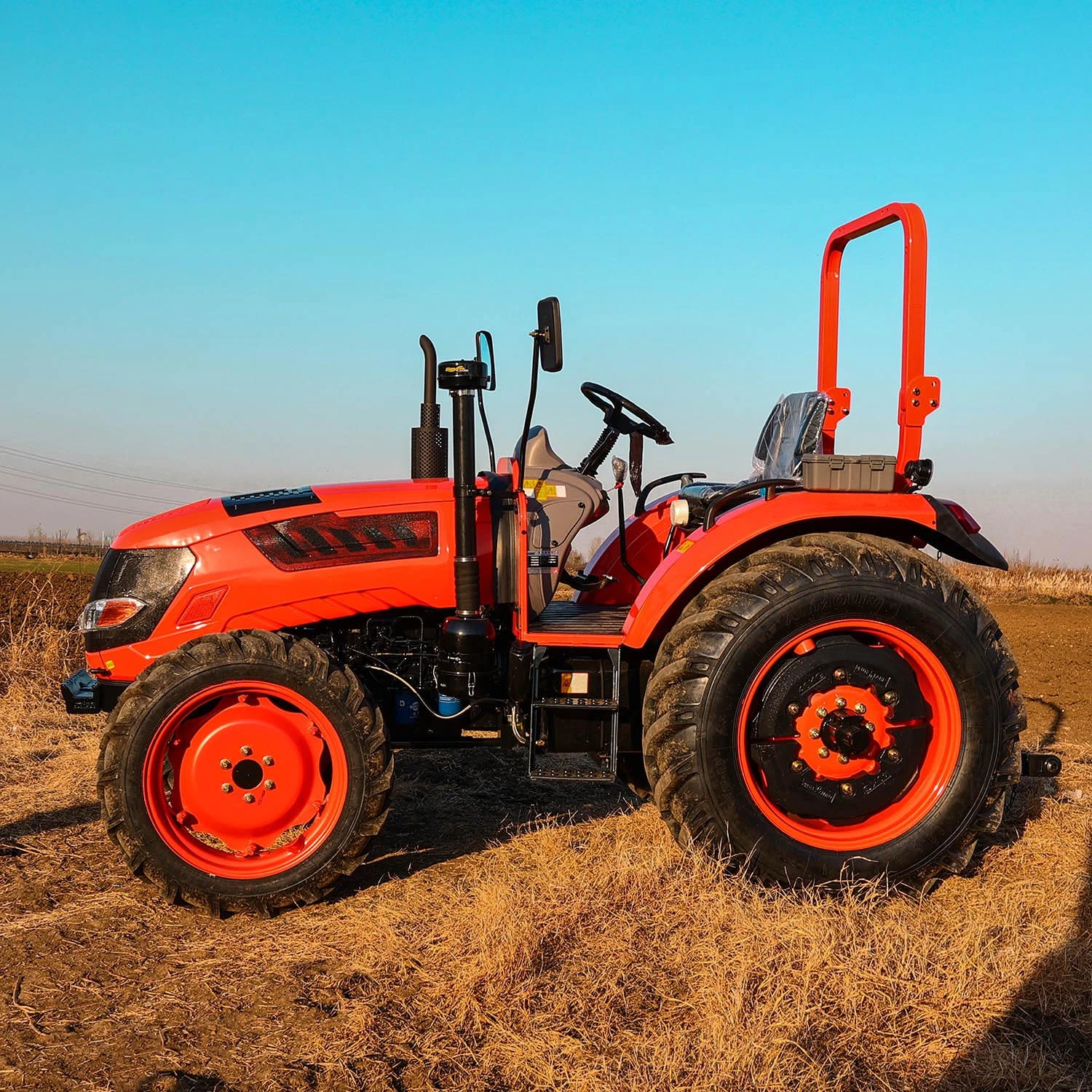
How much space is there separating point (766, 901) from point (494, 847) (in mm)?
1297

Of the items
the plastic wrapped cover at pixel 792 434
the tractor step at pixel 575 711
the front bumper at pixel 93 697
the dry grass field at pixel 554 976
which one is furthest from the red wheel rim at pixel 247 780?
the plastic wrapped cover at pixel 792 434

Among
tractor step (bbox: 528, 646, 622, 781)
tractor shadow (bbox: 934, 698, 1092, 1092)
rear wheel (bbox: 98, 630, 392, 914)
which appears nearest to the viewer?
tractor shadow (bbox: 934, 698, 1092, 1092)

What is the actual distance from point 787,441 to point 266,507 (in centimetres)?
226

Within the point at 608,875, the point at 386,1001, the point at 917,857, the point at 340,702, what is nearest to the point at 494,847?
the point at 608,875

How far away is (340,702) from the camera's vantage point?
3697mm

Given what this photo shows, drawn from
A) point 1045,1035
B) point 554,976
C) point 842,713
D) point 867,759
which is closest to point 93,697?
point 554,976

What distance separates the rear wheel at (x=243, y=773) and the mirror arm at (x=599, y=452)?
158 cm

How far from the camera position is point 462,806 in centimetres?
512

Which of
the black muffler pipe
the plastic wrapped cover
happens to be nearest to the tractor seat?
the plastic wrapped cover

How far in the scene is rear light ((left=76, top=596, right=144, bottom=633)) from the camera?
4.02 metres

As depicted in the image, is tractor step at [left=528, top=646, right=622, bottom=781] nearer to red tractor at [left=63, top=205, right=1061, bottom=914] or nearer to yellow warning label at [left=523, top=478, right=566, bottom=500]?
red tractor at [left=63, top=205, right=1061, bottom=914]

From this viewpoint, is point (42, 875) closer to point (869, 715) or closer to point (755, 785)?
point (755, 785)

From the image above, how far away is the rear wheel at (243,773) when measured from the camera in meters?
3.60

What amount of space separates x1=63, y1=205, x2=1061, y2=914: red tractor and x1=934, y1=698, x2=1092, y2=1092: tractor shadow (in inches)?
26.1
